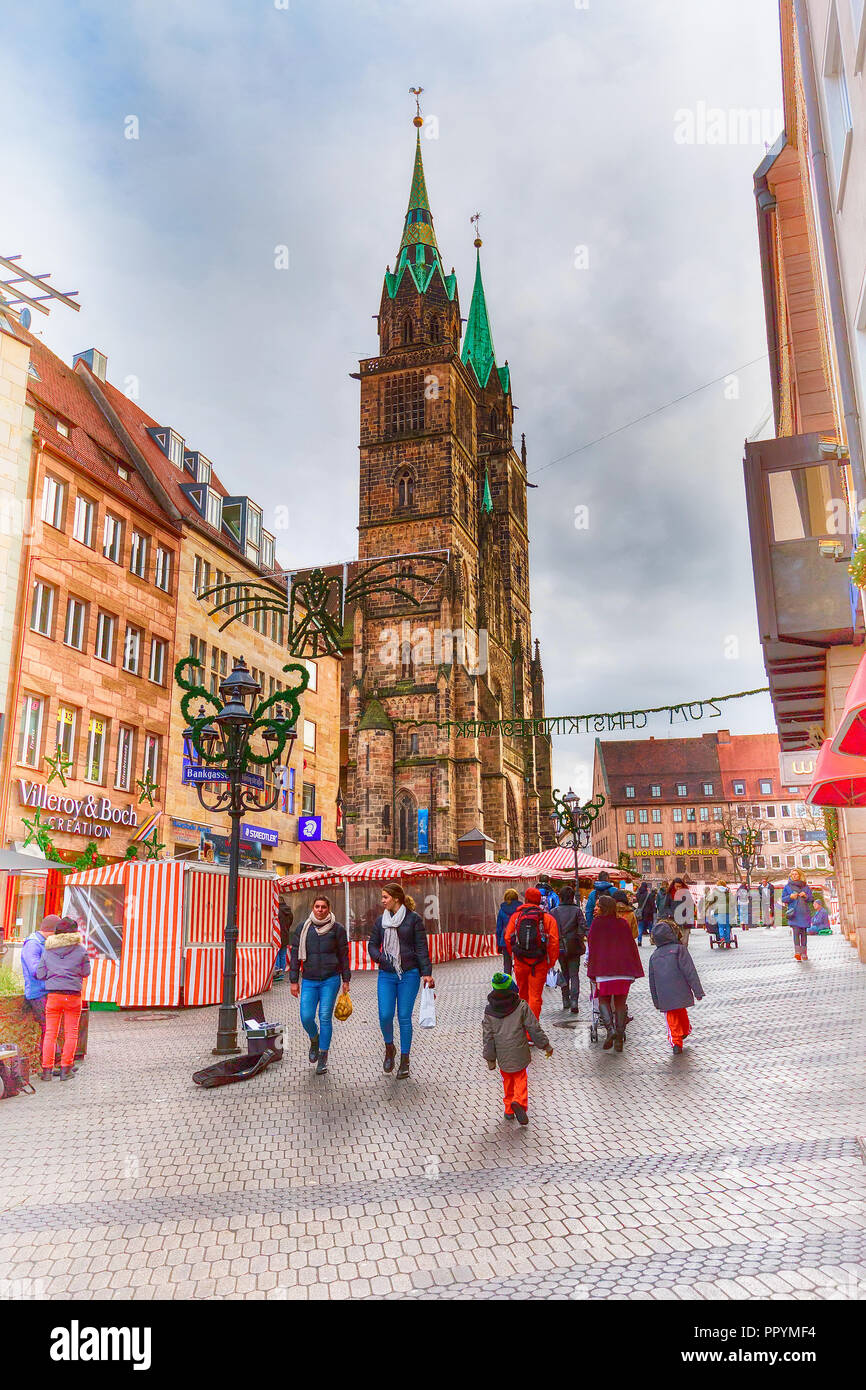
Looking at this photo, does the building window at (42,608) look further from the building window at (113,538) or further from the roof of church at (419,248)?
the roof of church at (419,248)

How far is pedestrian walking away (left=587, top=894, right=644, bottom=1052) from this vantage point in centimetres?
977

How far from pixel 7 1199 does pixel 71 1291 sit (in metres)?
1.84

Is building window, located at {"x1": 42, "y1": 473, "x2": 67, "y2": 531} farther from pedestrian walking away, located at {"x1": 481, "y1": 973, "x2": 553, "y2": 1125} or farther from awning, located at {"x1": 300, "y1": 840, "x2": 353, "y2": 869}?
pedestrian walking away, located at {"x1": 481, "y1": 973, "x2": 553, "y2": 1125}

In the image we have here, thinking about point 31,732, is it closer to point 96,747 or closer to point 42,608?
point 96,747

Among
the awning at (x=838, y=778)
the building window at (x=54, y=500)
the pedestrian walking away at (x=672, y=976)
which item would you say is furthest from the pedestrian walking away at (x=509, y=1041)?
the building window at (x=54, y=500)

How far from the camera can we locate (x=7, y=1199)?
5824 millimetres

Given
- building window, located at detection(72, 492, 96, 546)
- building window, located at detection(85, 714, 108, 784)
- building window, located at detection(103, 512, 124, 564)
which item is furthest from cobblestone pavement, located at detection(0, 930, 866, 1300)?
building window, located at detection(103, 512, 124, 564)

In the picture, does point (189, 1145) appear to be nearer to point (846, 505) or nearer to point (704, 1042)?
point (704, 1042)

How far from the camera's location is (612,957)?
977 centimetres

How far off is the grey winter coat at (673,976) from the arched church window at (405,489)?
4800cm

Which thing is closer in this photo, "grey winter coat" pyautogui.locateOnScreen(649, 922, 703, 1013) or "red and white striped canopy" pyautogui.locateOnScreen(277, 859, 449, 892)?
"grey winter coat" pyautogui.locateOnScreen(649, 922, 703, 1013)

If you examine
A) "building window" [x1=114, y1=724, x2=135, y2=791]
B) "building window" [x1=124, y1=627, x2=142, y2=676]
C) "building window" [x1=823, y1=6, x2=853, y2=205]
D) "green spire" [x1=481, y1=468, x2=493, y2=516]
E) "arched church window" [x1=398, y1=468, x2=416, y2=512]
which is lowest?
"building window" [x1=114, y1=724, x2=135, y2=791]

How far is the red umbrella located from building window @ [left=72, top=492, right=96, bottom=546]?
61.9ft

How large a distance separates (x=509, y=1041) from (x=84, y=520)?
63.9 feet
